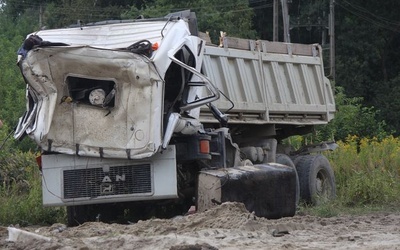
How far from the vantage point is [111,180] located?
12.4m

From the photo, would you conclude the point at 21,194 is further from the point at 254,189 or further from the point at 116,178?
the point at 254,189

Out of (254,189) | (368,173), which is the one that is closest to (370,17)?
(368,173)

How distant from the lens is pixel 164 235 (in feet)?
32.4

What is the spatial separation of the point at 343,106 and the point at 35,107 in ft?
73.0

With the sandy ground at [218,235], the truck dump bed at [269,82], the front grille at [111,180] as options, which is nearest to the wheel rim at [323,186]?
the truck dump bed at [269,82]

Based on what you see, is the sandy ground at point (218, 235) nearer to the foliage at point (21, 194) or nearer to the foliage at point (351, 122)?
the foliage at point (21, 194)

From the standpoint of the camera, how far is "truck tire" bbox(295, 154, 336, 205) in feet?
57.7

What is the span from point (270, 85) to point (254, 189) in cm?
444

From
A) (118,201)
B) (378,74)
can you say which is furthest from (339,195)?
(378,74)

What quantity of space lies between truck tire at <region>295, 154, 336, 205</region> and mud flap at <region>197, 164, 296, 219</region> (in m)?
3.93

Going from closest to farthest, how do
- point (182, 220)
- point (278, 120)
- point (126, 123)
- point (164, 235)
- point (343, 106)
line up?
point (164, 235)
point (182, 220)
point (126, 123)
point (278, 120)
point (343, 106)

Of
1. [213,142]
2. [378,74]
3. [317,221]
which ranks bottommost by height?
[317,221]

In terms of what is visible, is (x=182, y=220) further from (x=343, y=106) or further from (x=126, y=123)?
(x=343, y=106)

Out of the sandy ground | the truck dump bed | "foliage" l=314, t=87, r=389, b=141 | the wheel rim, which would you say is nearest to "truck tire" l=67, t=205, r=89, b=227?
the sandy ground
